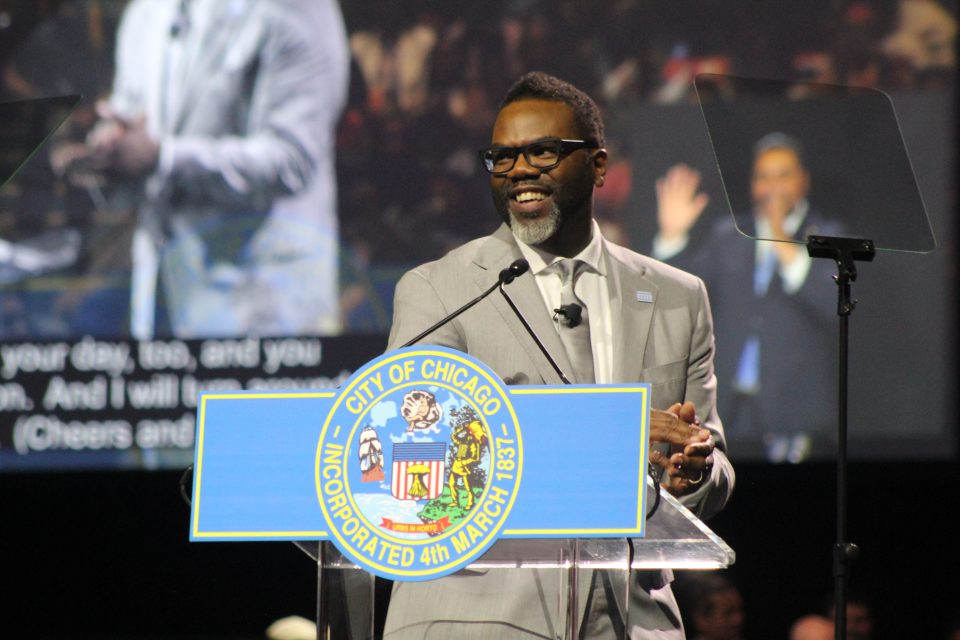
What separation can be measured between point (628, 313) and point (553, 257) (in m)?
0.18

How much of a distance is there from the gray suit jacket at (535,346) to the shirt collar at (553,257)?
0.06 ft

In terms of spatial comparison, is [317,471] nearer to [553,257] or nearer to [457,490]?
[457,490]

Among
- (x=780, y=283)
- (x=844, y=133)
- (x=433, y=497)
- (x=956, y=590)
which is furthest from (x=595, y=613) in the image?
(x=956, y=590)

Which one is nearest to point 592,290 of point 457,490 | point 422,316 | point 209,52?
point 422,316

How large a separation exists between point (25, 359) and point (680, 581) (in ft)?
8.55

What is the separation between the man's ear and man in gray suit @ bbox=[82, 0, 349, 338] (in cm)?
243

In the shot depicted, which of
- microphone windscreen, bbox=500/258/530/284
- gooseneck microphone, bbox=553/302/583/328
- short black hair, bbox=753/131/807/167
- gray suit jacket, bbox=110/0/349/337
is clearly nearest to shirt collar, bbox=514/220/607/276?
gooseneck microphone, bbox=553/302/583/328

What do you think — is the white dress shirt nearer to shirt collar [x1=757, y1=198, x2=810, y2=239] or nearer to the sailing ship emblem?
shirt collar [x1=757, y1=198, x2=810, y2=239]

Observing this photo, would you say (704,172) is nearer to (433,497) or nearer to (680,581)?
(680,581)

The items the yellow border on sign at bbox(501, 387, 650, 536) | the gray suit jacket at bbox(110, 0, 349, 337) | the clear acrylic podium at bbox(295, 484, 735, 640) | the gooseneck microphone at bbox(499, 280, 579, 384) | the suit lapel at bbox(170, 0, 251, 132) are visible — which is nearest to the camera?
the yellow border on sign at bbox(501, 387, 650, 536)

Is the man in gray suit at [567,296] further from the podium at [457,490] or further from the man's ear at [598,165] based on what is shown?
the podium at [457,490]

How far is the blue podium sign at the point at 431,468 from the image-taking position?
1.88 metres

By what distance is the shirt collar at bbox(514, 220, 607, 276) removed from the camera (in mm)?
2469

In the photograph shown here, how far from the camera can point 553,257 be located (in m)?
2.50
